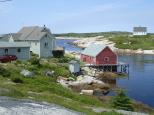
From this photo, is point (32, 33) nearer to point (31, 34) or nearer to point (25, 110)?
point (31, 34)

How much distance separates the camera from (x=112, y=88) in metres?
54.8

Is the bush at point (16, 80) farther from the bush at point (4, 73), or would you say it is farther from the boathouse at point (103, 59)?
the boathouse at point (103, 59)

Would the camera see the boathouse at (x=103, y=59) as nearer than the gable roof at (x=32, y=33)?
Yes

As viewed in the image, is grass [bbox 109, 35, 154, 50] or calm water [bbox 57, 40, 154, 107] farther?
grass [bbox 109, 35, 154, 50]

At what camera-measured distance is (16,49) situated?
197 ft

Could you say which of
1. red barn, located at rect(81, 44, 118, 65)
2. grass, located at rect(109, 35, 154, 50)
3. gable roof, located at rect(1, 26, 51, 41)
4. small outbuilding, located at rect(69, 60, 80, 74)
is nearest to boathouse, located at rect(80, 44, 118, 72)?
red barn, located at rect(81, 44, 118, 65)

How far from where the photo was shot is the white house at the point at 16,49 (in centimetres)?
5855

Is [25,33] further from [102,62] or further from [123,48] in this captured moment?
[123,48]

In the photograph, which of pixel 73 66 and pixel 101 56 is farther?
pixel 101 56

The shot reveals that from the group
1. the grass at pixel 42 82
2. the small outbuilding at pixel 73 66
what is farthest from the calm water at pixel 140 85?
the grass at pixel 42 82

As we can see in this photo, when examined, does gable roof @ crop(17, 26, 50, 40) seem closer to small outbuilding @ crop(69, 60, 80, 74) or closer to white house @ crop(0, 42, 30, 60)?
white house @ crop(0, 42, 30, 60)

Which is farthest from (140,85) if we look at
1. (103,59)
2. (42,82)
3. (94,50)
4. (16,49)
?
(42,82)

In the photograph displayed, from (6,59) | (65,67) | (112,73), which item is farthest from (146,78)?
(6,59)

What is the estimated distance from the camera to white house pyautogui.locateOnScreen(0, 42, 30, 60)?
2305 inches
